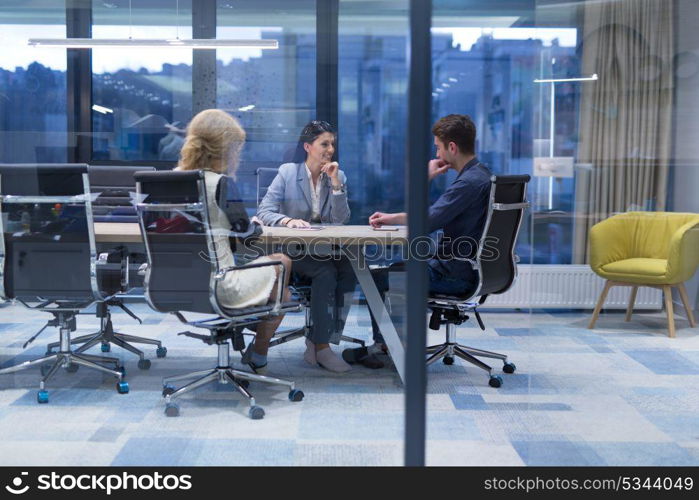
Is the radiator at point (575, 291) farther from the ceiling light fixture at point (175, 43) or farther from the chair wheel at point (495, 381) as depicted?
the ceiling light fixture at point (175, 43)

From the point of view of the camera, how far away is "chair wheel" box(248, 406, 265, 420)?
3297mm

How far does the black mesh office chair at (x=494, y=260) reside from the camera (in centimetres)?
383

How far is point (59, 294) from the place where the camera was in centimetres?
370

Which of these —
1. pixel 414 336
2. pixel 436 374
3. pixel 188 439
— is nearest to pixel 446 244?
pixel 436 374

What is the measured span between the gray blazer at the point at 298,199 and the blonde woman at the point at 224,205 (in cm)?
46

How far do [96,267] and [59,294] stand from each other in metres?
0.21

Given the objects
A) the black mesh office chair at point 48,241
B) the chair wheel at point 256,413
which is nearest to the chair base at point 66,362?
the black mesh office chair at point 48,241

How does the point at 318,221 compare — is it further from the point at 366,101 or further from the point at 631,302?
the point at 631,302

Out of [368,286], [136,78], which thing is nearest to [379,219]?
[368,286]

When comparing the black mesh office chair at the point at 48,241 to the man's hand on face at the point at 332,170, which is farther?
the man's hand on face at the point at 332,170

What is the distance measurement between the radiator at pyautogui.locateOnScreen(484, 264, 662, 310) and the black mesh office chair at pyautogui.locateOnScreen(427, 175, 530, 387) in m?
0.48

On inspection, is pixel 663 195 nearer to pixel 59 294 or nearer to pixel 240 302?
pixel 240 302

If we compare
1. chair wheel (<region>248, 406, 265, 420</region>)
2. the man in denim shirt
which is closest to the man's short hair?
the man in denim shirt

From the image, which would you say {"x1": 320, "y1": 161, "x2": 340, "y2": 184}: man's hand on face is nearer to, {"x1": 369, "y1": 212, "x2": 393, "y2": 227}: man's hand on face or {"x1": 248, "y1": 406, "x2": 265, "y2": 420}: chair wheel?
{"x1": 369, "y1": 212, "x2": 393, "y2": 227}: man's hand on face
